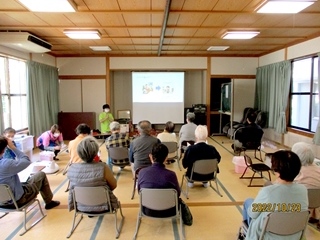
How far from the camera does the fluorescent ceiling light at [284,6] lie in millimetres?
3307

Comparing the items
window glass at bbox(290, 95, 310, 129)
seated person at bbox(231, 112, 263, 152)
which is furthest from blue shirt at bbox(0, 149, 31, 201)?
window glass at bbox(290, 95, 310, 129)

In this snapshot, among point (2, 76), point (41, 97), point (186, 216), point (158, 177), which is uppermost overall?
point (2, 76)

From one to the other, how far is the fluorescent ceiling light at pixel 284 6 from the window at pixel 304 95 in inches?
99.8

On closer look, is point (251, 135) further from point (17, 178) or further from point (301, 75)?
point (17, 178)

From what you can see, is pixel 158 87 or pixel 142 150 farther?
pixel 158 87

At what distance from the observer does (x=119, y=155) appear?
13.7 feet

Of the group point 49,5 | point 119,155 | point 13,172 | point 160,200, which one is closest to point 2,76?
point 49,5

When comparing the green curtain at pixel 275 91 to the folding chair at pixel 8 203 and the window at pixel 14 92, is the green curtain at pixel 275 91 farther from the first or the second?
the window at pixel 14 92

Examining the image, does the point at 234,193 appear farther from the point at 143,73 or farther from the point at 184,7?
the point at 143,73

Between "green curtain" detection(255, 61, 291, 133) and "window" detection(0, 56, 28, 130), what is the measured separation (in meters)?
6.28

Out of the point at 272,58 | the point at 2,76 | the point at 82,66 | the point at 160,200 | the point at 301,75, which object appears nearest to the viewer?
the point at 160,200

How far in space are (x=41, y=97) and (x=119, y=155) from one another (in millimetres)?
3687
